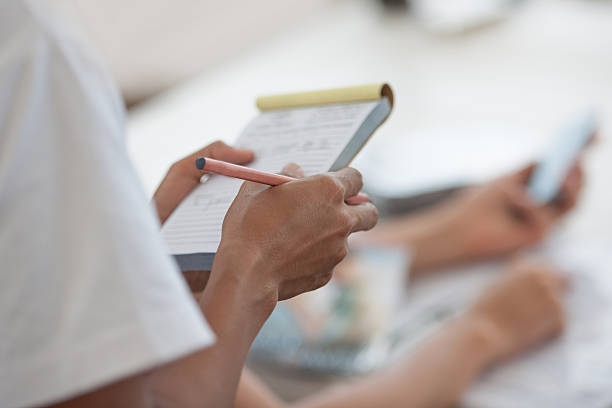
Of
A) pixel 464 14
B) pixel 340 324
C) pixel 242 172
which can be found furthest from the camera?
pixel 464 14

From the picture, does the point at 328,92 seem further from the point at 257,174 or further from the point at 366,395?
the point at 366,395

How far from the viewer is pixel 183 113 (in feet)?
6.04

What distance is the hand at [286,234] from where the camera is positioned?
1.52 ft

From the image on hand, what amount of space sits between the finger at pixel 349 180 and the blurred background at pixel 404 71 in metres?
0.47

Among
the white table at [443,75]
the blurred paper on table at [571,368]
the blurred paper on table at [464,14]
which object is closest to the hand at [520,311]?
the blurred paper on table at [571,368]

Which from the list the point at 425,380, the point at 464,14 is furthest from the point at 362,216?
the point at 464,14

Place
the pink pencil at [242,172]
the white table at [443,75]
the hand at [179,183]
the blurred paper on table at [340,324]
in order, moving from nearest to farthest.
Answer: the pink pencil at [242,172], the hand at [179,183], the blurred paper on table at [340,324], the white table at [443,75]

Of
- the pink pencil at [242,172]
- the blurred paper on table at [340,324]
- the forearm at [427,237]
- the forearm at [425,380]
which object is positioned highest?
the pink pencil at [242,172]

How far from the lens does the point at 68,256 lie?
384 mm

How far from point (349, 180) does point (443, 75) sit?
1.93m

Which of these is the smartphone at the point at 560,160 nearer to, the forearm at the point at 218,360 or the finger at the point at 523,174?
the finger at the point at 523,174

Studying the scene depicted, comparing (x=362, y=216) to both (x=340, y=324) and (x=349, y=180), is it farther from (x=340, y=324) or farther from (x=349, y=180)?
(x=340, y=324)

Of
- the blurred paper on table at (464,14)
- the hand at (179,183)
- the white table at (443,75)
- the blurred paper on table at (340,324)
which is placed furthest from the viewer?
the blurred paper on table at (464,14)

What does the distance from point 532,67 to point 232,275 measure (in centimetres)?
200
